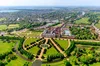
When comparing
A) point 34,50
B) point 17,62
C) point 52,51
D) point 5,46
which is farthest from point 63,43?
point 5,46

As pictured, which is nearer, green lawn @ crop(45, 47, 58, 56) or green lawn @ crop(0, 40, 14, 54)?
green lawn @ crop(45, 47, 58, 56)

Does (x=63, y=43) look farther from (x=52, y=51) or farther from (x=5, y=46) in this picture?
(x=5, y=46)

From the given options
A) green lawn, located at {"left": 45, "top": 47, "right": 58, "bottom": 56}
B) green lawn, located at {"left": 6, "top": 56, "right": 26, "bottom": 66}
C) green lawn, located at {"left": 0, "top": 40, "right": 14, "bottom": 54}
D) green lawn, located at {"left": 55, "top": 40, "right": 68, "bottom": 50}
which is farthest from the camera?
green lawn, located at {"left": 55, "top": 40, "right": 68, "bottom": 50}

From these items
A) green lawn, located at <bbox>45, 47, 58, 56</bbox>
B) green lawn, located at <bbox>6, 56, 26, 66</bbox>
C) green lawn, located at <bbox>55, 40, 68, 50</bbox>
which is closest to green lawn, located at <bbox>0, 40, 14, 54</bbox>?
green lawn, located at <bbox>6, 56, 26, 66</bbox>

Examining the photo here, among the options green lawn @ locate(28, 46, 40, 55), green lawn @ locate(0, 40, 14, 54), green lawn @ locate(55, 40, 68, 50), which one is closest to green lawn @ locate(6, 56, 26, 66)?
green lawn @ locate(28, 46, 40, 55)

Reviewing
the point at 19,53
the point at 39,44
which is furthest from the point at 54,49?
the point at 19,53

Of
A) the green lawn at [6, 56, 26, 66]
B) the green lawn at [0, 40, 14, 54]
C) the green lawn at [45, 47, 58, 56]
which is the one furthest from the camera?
the green lawn at [0, 40, 14, 54]

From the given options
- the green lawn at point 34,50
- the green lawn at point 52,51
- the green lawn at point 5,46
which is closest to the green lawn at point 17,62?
the green lawn at point 34,50

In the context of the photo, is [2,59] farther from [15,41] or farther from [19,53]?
[15,41]

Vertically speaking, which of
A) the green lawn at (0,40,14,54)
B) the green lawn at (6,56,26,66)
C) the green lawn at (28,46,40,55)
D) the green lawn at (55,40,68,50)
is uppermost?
the green lawn at (55,40,68,50)

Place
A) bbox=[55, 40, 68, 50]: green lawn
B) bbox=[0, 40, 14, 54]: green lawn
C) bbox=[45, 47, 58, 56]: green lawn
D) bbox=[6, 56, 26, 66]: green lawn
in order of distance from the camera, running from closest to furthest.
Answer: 1. bbox=[6, 56, 26, 66]: green lawn
2. bbox=[45, 47, 58, 56]: green lawn
3. bbox=[0, 40, 14, 54]: green lawn
4. bbox=[55, 40, 68, 50]: green lawn

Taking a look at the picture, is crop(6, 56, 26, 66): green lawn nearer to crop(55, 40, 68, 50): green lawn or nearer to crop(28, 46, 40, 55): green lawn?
crop(28, 46, 40, 55): green lawn

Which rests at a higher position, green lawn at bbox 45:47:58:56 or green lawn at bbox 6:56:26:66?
green lawn at bbox 45:47:58:56

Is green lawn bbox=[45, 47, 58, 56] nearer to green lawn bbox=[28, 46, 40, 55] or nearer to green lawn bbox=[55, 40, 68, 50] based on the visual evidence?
green lawn bbox=[28, 46, 40, 55]
